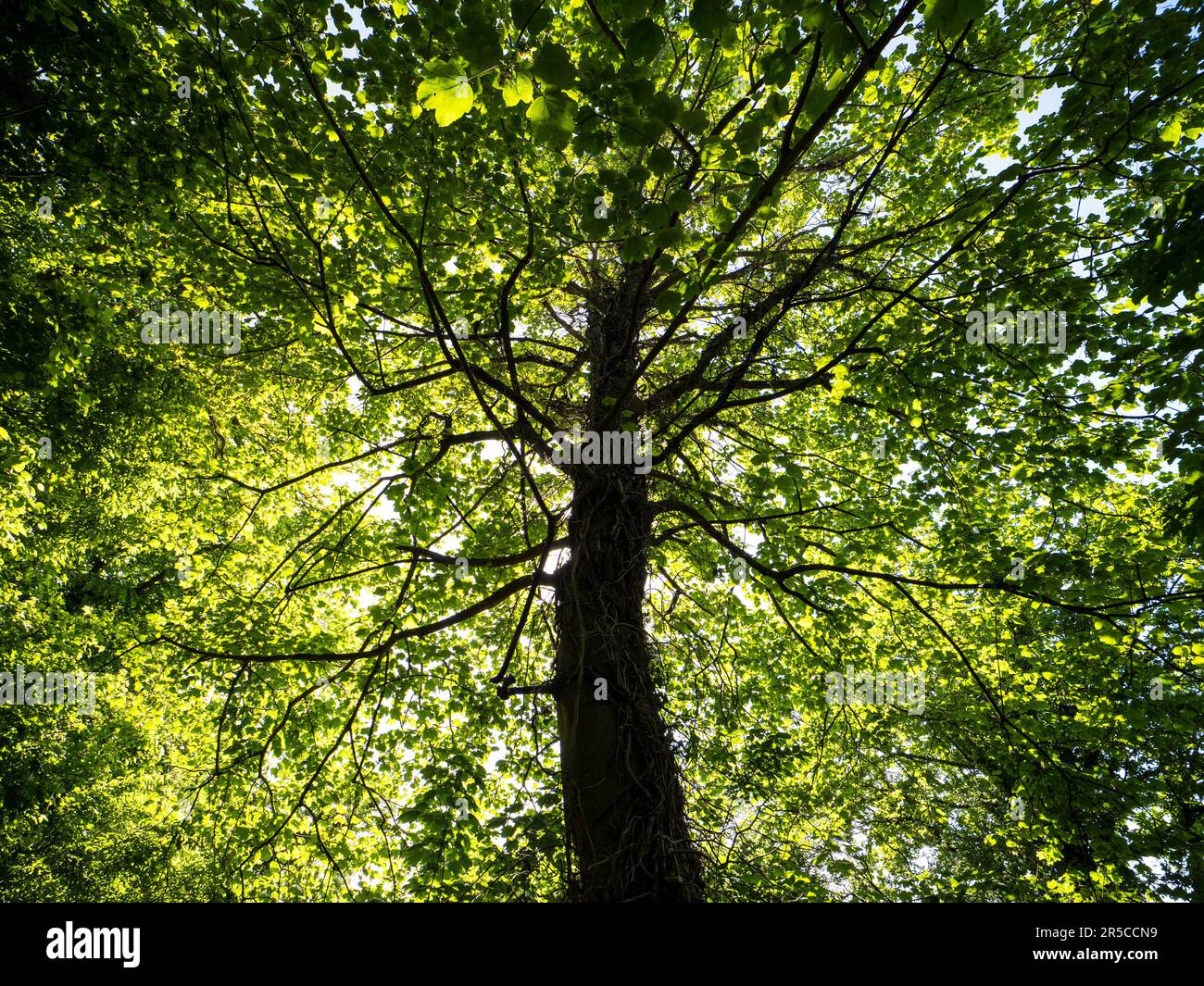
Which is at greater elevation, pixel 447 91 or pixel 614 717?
pixel 447 91

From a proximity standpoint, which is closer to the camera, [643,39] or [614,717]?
[643,39]

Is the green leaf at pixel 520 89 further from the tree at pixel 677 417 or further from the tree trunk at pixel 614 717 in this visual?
the tree trunk at pixel 614 717

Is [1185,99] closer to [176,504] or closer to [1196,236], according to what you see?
[1196,236]

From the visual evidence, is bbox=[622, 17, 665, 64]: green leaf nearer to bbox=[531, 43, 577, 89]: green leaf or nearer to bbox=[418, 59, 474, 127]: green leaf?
bbox=[531, 43, 577, 89]: green leaf

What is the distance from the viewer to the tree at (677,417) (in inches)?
117

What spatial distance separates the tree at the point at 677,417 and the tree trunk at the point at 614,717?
3cm

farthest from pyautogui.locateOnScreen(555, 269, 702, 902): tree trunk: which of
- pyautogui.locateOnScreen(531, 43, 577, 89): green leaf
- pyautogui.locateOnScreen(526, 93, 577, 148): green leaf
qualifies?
pyautogui.locateOnScreen(531, 43, 577, 89): green leaf

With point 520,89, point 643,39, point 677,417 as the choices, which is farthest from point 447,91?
point 677,417

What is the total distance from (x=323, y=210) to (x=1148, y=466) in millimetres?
7581

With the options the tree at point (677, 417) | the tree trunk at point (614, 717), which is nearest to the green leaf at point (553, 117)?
the tree at point (677, 417)

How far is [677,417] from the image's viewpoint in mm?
3682

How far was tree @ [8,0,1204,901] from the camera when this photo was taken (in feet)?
9.72

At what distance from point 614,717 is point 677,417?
2.13 m

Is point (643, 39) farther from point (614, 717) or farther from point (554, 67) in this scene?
point (614, 717)
